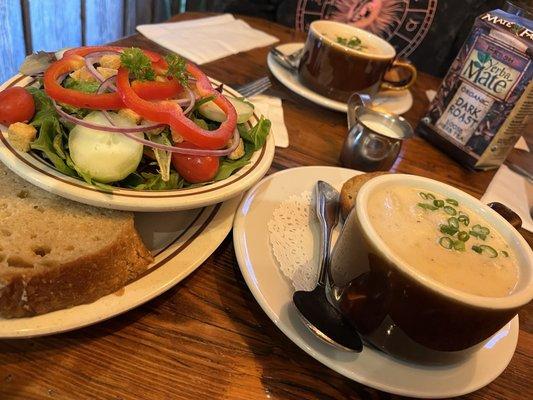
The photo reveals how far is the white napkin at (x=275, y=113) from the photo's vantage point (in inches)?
71.0

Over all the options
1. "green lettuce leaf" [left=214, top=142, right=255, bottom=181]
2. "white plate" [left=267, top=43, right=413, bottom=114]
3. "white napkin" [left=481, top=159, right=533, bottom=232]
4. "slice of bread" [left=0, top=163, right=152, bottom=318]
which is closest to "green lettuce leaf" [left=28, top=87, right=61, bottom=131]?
"slice of bread" [left=0, top=163, right=152, bottom=318]

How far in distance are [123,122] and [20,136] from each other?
0.23 m

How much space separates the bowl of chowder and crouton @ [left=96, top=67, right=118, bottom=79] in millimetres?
740

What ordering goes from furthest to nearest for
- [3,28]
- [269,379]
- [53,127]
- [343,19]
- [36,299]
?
[343,19], [3,28], [53,127], [269,379], [36,299]

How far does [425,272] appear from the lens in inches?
35.4

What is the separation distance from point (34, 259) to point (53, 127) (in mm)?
356

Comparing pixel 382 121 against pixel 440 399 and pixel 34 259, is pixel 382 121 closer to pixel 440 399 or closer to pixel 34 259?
pixel 440 399

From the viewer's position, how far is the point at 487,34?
1.76 metres

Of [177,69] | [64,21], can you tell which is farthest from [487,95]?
[64,21]

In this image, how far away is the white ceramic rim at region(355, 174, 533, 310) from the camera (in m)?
0.83

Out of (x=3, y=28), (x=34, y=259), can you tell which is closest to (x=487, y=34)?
(x=34, y=259)

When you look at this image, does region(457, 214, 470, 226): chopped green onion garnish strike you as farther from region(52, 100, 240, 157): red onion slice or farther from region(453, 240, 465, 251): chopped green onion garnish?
region(52, 100, 240, 157): red onion slice

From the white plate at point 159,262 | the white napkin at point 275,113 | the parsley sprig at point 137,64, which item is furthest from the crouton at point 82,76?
the white napkin at point 275,113

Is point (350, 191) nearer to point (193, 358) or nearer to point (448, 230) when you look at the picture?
point (448, 230)
